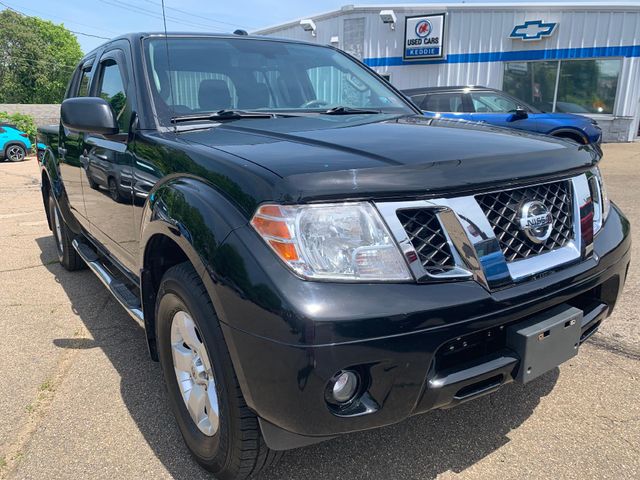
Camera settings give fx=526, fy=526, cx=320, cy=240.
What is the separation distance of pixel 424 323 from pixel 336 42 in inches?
787

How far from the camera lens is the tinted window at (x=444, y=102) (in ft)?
34.4

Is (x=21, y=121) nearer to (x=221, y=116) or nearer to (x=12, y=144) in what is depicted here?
(x=12, y=144)

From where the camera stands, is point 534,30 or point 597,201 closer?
point 597,201

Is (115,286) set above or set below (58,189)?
below

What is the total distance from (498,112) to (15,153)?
15.4 metres

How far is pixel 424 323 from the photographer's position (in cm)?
157

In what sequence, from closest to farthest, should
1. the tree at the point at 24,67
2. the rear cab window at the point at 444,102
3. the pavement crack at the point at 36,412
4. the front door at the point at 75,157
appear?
1. the pavement crack at the point at 36,412
2. the front door at the point at 75,157
3. the rear cab window at the point at 444,102
4. the tree at the point at 24,67

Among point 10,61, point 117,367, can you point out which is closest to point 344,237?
point 117,367

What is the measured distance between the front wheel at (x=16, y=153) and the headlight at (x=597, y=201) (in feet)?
62.0

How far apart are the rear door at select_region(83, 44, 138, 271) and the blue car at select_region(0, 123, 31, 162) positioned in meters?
16.1

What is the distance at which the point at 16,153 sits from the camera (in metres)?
17.4

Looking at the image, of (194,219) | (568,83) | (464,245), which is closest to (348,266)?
(464,245)

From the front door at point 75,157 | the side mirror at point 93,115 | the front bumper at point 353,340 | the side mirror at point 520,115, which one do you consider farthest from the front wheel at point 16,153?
the front bumper at point 353,340

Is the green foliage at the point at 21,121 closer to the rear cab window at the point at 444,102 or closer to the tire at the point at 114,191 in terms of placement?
the rear cab window at the point at 444,102
